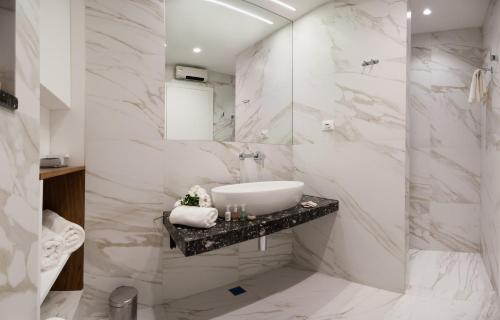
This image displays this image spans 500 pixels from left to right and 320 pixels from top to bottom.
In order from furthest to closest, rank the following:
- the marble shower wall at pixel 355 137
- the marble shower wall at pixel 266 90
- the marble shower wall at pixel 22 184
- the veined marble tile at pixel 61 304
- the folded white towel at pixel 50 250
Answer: the marble shower wall at pixel 266 90, the marble shower wall at pixel 355 137, the veined marble tile at pixel 61 304, the folded white towel at pixel 50 250, the marble shower wall at pixel 22 184

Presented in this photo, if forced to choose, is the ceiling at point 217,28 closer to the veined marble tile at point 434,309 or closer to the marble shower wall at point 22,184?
the marble shower wall at point 22,184

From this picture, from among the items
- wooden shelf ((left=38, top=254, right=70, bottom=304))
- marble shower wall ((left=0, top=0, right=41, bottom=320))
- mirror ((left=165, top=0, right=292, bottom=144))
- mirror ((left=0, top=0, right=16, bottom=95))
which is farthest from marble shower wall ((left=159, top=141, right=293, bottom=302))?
mirror ((left=0, top=0, right=16, bottom=95))

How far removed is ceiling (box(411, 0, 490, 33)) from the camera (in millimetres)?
2309

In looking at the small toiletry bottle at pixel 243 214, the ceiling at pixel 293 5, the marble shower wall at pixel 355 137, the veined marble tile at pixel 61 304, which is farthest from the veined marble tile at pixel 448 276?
the ceiling at pixel 293 5

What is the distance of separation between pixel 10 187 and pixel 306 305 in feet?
5.97

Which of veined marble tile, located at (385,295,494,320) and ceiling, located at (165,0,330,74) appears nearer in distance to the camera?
veined marble tile, located at (385,295,494,320)

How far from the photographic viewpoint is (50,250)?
3.45ft

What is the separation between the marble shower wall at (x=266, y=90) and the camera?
228 centimetres

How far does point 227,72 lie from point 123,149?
1.07 metres

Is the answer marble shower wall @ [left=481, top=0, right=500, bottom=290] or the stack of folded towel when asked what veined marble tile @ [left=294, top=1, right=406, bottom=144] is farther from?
the stack of folded towel

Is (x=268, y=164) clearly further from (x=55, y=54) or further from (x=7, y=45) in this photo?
(x=7, y=45)

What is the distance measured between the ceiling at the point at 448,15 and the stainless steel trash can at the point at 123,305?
3.31 meters

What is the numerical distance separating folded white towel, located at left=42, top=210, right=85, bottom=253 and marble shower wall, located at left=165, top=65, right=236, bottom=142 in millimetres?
1119

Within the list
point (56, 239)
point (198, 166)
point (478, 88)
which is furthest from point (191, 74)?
point (478, 88)
